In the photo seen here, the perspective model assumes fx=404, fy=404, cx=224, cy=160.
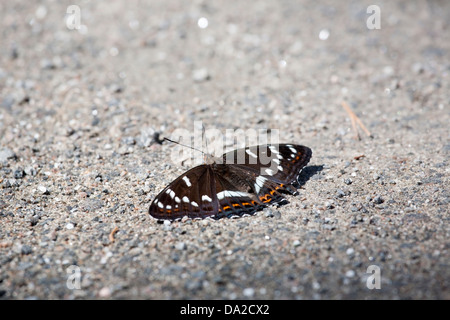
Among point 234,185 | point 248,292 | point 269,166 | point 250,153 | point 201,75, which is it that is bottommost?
point 248,292

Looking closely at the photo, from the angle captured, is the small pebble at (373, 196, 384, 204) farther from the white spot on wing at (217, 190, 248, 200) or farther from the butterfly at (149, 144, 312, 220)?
the white spot on wing at (217, 190, 248, 200)

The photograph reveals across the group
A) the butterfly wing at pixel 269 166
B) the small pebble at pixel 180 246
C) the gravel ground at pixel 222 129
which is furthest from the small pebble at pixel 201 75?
the small pebble at pixel 180 246

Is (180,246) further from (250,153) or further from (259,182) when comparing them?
(250,153)

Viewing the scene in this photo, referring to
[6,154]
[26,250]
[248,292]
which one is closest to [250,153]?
[248,292]

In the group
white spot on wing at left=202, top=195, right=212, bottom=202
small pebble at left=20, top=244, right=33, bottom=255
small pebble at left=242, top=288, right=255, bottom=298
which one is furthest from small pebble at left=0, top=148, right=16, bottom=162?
small pebble at left=242, top=288, right=255, bottom=298

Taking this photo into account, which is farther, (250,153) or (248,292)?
(250,153)

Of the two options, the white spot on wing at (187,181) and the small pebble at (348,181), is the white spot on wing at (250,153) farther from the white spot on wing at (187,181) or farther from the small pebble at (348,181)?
the small pebble at (348,181)
